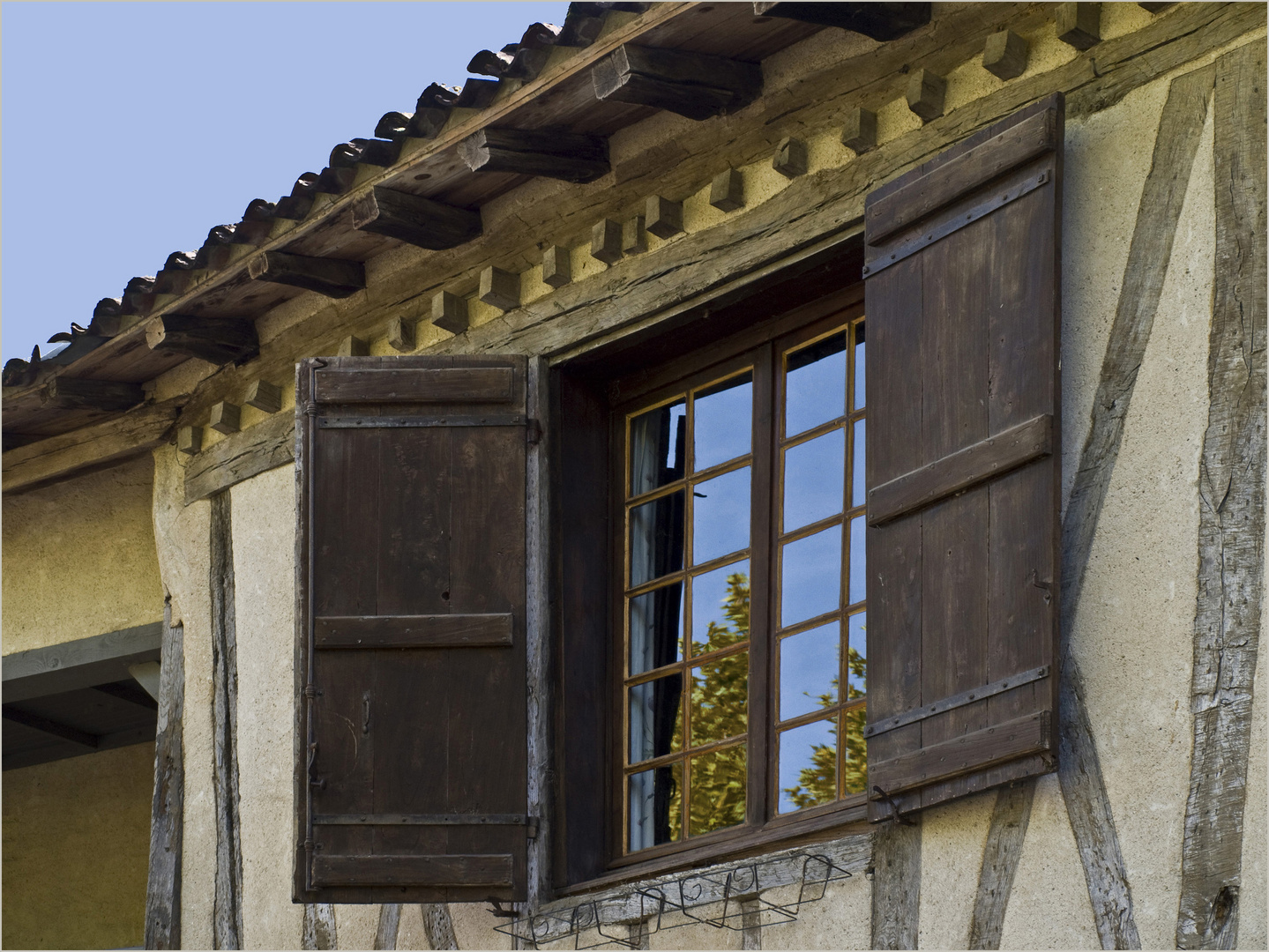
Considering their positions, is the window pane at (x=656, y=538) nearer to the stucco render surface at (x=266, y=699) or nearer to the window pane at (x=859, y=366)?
the window pane at (x=859, y=366)

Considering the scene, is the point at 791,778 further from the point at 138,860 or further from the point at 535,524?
the point at 138,860

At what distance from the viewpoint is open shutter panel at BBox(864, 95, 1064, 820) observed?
403cm

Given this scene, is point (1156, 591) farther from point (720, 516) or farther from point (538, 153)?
point (538, 153)

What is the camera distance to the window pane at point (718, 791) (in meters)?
5.00

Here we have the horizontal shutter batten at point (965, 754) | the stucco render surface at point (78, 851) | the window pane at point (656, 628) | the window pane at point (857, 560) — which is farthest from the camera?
the stucco render surface at point (78, 851)

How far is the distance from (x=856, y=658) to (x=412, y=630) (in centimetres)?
125

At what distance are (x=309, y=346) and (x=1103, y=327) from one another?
303 cm

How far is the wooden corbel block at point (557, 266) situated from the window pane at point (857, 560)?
1.28 meters

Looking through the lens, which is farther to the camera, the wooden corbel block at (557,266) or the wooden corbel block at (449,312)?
the wooden corbel block at (449,312)

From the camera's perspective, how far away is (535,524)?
5.32 metres

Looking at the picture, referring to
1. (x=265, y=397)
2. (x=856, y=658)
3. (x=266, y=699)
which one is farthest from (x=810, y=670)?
(x=265, y=397)

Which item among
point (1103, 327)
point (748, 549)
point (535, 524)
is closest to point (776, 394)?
point (748, 549)

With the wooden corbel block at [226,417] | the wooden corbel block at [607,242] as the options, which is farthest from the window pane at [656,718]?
the wooden corbel block at [226,417]

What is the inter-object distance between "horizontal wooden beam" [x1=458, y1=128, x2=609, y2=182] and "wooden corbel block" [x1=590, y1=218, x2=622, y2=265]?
0.47 feet
